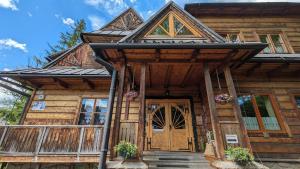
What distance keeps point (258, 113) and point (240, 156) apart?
3323 millimetres

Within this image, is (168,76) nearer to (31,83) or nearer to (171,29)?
(171,29)

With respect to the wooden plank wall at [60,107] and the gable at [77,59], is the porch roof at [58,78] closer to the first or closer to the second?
the wooden plank wall at [60,107]

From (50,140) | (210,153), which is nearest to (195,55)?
(210,153)

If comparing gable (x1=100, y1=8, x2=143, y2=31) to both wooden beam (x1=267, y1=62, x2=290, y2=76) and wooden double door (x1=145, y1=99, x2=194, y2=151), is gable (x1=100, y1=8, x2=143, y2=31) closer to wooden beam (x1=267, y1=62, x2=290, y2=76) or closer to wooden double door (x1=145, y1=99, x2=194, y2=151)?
wooden double door (x1=145, y1=99, x2=194, y2=151)

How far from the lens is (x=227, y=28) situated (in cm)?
789

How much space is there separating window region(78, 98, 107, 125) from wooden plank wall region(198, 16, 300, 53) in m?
6.50

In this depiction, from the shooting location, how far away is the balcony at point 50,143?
4582 millimetres

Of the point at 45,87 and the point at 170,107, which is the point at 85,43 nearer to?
the point at 45,87

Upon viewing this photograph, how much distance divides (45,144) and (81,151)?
1.16 metres

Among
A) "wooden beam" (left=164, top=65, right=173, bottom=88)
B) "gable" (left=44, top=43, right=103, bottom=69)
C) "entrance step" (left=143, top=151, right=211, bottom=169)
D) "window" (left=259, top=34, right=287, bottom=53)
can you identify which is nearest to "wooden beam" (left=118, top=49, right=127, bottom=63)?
"wooden beam" (left=164, top=65, right=173, bottom=88)

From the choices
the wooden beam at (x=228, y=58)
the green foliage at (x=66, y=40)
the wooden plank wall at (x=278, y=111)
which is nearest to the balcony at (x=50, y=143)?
the wooden beam at (x=228, y=58)

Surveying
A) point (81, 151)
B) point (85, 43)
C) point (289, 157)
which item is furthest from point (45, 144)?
point (289, 157)

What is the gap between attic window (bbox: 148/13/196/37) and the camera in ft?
18.3

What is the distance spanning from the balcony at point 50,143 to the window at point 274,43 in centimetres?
814
